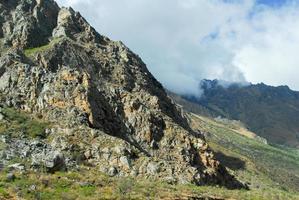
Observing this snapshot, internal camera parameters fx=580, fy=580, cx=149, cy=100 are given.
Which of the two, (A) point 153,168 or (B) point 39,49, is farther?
(B) point 39,49

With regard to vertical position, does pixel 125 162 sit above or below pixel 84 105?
below

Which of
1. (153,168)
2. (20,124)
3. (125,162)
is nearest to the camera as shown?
(125,162)

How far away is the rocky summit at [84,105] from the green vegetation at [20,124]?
1.75 feet

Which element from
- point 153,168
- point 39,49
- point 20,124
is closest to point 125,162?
point 153,168

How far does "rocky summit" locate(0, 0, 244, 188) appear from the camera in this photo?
9169 cm

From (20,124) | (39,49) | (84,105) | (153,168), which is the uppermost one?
(39,49)

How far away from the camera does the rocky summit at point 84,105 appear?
3610 inches

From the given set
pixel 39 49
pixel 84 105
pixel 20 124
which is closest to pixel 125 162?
pixel 84 105

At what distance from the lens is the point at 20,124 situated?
94000 mm

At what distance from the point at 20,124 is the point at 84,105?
14313 millimetres

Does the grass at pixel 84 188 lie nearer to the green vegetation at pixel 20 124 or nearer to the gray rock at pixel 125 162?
the gray rock at pixel 125 162

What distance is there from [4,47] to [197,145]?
4715 centimetres

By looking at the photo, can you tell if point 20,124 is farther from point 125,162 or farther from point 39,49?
point 39,49

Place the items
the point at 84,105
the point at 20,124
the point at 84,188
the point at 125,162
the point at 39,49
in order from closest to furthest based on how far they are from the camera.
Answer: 1. the point at 84,188
2. the point at 125,162
3. the point at 20,124
4. the point at 84,105
5. the point at 39,49
